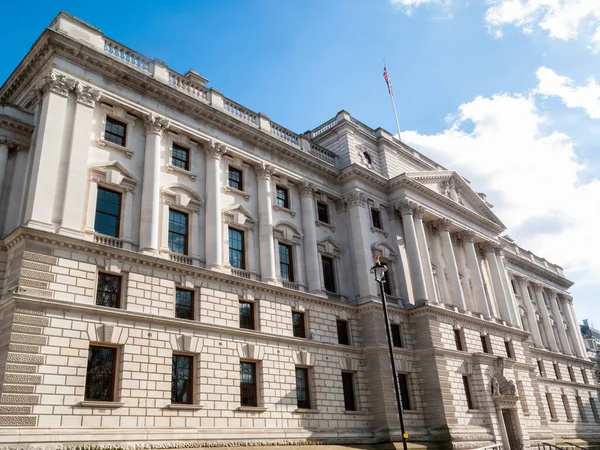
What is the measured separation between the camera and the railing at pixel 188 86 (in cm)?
3002

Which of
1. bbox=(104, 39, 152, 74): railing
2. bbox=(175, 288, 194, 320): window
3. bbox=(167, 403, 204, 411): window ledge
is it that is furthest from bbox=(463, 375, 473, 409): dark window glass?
bbox=(104, 39, 152, 74): railing

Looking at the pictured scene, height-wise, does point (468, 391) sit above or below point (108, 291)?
below

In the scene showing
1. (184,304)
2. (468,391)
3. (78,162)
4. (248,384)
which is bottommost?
(468,391)

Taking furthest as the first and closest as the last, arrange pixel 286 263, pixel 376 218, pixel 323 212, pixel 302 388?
1. pixel 376 218
2. pixel 323 212
3. pixel 286 263
4. pixel 302 388

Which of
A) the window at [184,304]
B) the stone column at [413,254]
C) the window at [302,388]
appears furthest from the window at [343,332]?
the window at [184,304]

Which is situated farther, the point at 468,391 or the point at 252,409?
the point at 468,391

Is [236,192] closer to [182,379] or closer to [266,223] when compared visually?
[266,223]

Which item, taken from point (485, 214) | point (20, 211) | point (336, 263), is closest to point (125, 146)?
point (20, 211)

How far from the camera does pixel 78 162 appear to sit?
23.7 m

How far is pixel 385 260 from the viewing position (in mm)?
37344

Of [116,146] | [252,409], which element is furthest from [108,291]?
[252,409]

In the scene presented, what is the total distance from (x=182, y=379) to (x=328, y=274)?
13.8 meters

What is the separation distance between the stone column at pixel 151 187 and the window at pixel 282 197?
8665mm

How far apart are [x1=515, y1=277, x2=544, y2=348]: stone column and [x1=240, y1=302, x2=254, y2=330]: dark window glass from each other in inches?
1555
